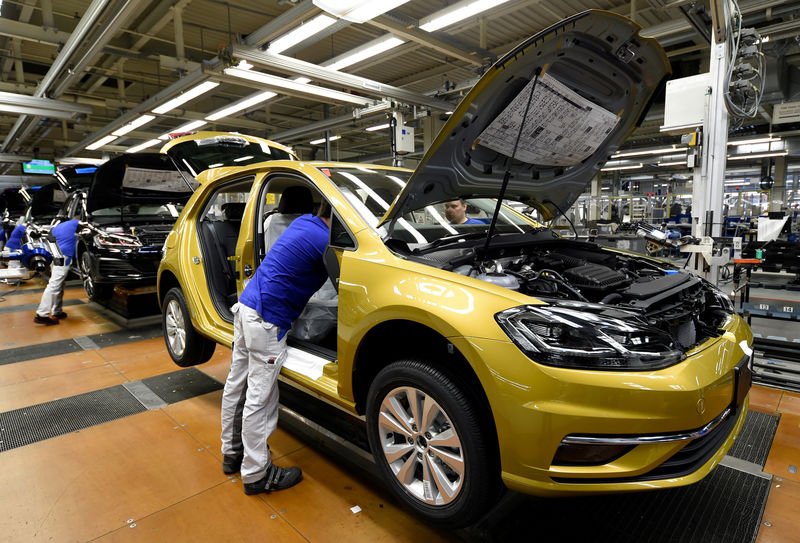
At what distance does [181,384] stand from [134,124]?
847 cm

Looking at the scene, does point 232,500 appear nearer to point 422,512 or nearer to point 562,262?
point 422,512

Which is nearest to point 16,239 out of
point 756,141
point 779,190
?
→ point 756,141

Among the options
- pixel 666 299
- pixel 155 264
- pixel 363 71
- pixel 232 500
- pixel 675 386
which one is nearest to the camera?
pixel 675 386

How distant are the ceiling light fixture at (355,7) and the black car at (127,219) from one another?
2336 mm

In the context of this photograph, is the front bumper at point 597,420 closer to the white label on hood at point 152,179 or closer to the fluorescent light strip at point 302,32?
the fluorescent light strip at point 302,32

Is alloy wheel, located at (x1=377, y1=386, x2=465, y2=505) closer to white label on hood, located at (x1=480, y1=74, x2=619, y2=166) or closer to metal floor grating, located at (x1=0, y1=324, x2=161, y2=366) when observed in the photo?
white label on hood, located at (x1=480, y1=74, x2=619, y2=166)

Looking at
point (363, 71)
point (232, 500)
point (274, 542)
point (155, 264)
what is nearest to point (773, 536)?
point (274, 542)

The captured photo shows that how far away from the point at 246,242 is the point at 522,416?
1.99 metres

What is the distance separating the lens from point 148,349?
15.4 ft

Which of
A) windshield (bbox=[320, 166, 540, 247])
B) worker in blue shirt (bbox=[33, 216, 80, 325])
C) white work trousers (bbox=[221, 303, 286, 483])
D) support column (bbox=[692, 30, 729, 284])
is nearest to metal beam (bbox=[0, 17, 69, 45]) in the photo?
worker in blue shirt (bbox=[33, 216, 80, 325])

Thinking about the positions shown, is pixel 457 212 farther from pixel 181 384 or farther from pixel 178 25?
pixel 178 25

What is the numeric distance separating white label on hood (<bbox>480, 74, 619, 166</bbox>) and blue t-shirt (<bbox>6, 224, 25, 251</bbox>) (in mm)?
10387

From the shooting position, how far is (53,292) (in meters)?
5.85

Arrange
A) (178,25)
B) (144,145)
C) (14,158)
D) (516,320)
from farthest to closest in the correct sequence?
(14,158)
(144,145)
(178,25)
(516,320)
